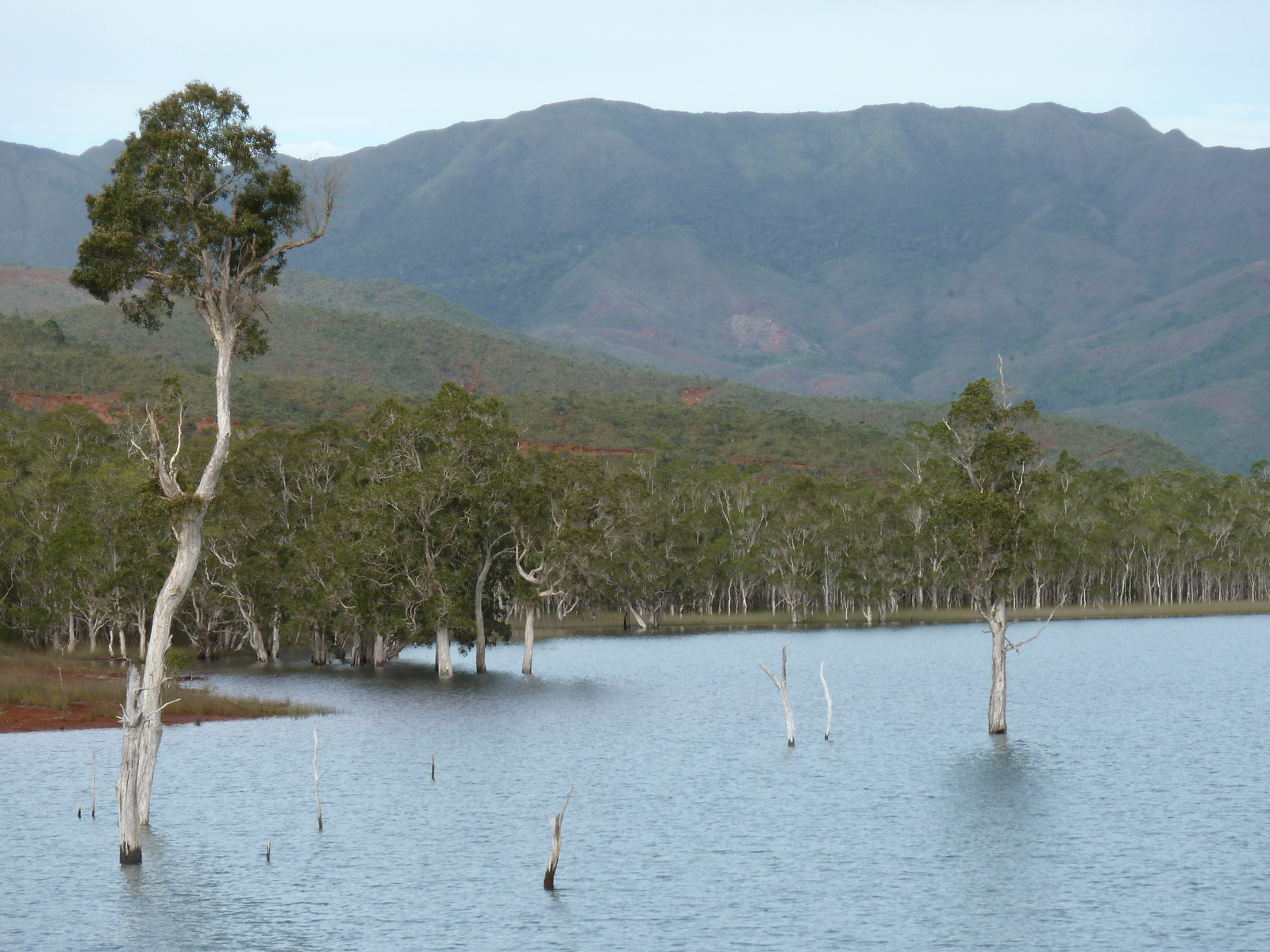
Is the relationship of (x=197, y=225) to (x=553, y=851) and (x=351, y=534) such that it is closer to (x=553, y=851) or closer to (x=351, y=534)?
(x=553, y=851)

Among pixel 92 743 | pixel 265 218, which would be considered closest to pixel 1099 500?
pixel 92 743

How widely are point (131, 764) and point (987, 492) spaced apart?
33985 millimetres

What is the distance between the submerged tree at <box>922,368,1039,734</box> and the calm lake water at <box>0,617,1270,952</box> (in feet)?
22.8

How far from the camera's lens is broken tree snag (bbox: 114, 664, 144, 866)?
34.0m

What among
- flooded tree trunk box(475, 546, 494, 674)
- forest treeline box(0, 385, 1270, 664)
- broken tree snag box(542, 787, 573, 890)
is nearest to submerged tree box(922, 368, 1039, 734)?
forest treeline box(0, 385, 1270, 664)

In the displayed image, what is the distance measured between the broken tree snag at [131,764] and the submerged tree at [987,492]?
30.9 meters

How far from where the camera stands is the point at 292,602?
9275 cm

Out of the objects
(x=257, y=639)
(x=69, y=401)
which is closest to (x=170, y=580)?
(x=257, y=639)

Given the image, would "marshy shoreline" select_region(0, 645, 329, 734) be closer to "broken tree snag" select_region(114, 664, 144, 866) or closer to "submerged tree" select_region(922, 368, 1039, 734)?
"broken tree snag" select_region(114, 664, 144, 866)

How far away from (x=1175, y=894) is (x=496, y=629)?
68210 millimetres

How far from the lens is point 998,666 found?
55188 millimetres

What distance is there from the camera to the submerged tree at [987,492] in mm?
52875

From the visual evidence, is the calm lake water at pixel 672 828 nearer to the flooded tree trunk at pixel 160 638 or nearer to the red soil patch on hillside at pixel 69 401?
the flooded tree trunk at pixel 160 638

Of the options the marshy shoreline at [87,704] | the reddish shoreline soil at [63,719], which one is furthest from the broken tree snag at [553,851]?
the reddish shoreline soil at [63,719]
